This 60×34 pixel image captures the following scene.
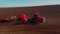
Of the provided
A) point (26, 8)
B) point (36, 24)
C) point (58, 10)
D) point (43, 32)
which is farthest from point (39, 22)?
point (26, 8)

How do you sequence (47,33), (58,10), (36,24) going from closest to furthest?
(47,33) < (36,24) < (58,10)

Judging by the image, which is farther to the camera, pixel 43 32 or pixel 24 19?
pixel 24 19

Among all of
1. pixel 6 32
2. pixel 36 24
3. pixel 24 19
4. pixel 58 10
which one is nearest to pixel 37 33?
pixel 6 32

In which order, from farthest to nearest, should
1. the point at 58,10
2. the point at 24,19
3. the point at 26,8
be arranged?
the point at 26,8
the point at 58,10
the point at 24,19

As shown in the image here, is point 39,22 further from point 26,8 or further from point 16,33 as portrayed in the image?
point 26,8

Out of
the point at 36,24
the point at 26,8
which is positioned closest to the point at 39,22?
the point at 36,24

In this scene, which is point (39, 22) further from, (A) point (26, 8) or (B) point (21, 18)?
(A) point (26, 8)

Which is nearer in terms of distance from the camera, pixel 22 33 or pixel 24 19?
pixel 22 33

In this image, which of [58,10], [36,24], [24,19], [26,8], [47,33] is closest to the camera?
[47,33]
